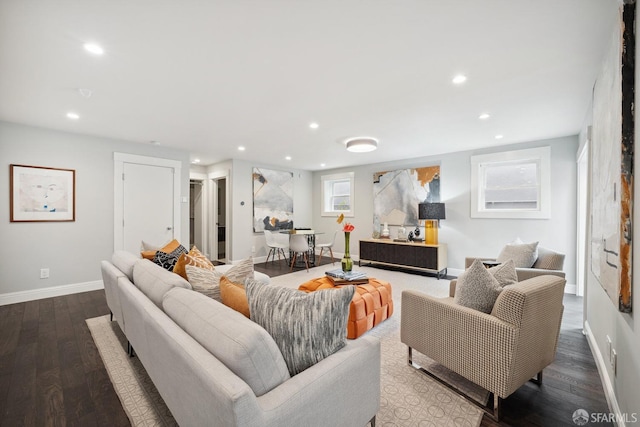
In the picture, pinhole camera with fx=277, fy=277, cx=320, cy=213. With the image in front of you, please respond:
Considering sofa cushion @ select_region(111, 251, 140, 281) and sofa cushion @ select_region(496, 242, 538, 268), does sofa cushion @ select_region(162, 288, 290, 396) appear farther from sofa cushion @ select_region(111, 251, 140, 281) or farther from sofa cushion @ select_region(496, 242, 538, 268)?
sofa cushion @ select_region(496, 242, 538, 268)

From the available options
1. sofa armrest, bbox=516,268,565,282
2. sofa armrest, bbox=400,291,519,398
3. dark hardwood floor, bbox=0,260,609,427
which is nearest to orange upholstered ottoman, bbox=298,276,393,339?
sofa armrest, bbox=400,291,519,398

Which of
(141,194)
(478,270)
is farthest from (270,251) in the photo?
(478,270)

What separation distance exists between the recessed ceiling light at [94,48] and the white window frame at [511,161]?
5.26 meters

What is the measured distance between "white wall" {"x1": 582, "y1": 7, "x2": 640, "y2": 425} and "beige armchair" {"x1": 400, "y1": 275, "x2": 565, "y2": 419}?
291 millimetres

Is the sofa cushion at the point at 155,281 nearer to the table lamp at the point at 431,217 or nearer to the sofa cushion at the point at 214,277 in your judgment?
the sofa cushion at the point at 214,277

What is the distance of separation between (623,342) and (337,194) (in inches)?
239

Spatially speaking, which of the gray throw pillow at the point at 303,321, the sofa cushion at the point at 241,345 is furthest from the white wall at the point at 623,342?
the sofa cushion at the point at 241,345

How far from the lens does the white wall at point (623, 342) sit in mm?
1251

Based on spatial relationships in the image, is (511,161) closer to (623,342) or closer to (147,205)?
(623,342)

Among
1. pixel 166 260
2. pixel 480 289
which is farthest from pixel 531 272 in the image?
pixel 166 260

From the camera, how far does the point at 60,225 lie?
3920mm

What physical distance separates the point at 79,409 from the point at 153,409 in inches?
18.3

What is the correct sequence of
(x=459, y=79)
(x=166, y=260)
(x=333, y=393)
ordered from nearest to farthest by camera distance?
(x=333, y=393) < (x=459, y=79) < (x=166, y=260)

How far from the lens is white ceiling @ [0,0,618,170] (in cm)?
161
